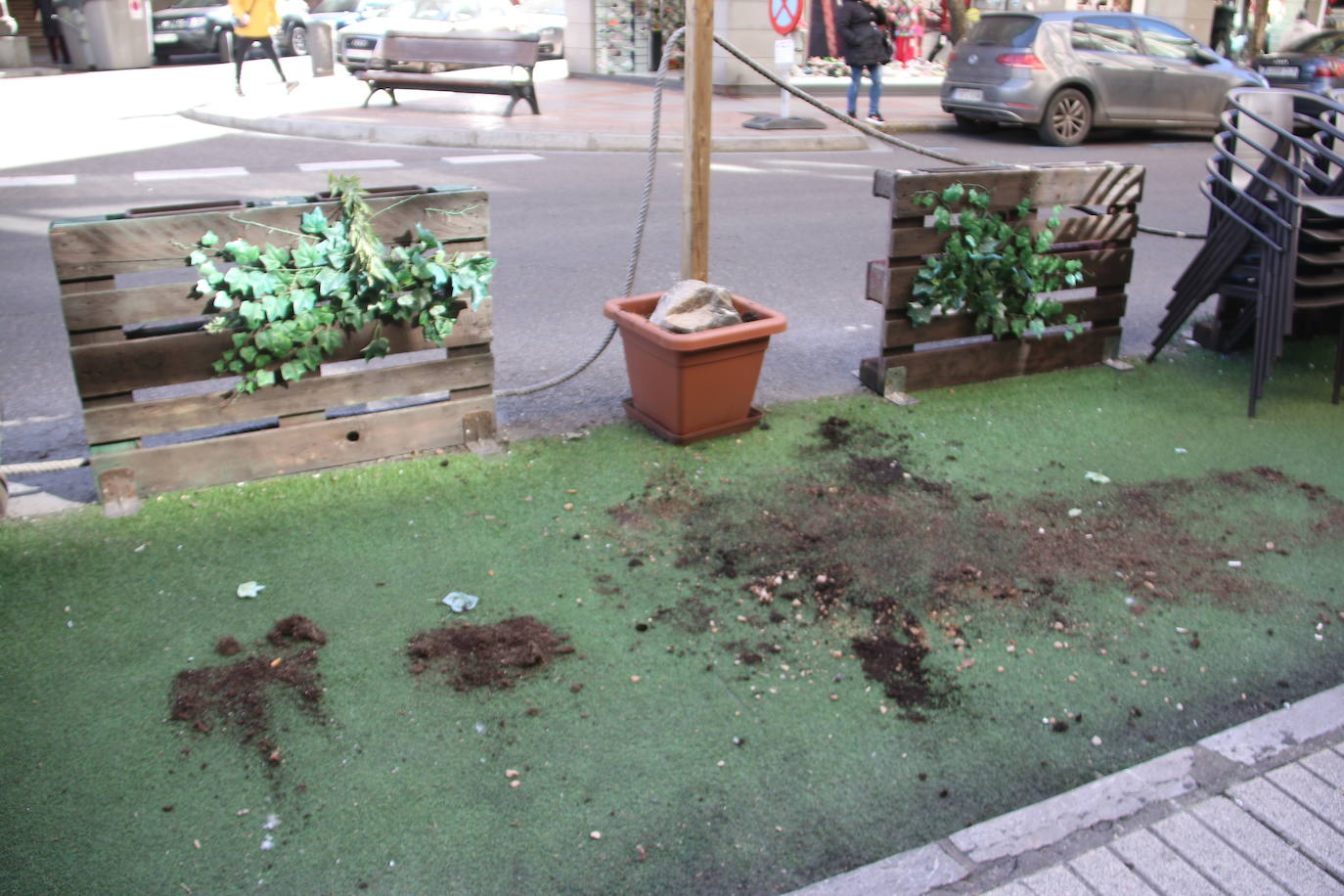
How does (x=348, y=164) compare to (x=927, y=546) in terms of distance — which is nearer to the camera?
(x=927, y=546)

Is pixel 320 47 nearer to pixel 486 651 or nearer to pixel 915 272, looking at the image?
pixel 915 272

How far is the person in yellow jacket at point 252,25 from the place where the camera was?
17.0 m

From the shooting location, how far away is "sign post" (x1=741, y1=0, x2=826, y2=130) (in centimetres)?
1421

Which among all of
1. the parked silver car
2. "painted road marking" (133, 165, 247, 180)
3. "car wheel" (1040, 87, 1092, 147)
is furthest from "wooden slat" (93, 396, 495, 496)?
"car wheel" (1040, 87, 1092, 147)

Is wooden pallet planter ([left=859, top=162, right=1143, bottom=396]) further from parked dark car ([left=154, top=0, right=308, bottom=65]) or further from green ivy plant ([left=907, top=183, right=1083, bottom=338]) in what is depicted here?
parked dark car ([left=154, top=0, right=308, bottom=65])

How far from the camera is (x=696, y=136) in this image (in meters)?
5.23

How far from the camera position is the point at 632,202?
1055cm

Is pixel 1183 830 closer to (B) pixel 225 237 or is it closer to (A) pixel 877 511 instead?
(A) pixel 877 511

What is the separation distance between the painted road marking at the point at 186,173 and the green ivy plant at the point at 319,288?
8026 mm

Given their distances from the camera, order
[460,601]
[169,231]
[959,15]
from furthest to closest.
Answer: [959,15] < [169,231] < [460,601]

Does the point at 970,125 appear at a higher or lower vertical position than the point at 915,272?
lower

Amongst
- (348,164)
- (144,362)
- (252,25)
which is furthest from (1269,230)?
(252,25)

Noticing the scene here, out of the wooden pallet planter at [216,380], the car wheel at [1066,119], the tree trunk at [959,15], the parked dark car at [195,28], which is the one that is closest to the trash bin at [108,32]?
the parked dark car at [195,28]

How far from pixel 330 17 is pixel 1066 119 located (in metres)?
17.4
